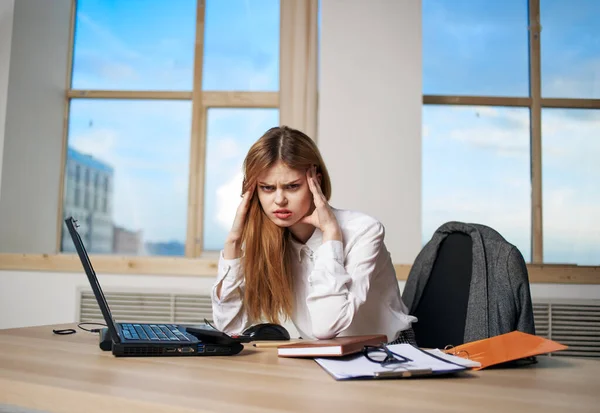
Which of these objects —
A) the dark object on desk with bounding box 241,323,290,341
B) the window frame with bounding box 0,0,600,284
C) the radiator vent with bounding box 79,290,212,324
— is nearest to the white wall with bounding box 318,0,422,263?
the window frame with bounding box 0,0,600,284

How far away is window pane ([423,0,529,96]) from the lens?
10.6 feet

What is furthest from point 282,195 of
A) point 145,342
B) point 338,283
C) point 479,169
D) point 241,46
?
point 241,46

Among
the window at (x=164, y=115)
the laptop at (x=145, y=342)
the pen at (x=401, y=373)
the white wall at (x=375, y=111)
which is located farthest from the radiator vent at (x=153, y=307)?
the pen at (x=401, y=373)

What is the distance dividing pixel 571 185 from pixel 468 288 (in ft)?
6.58

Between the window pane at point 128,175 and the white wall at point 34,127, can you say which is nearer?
the white wall at point 34,127

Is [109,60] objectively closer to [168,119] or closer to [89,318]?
[168,119]

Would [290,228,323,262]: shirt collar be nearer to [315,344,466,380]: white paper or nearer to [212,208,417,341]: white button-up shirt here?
[212,208,417,341]: white button-up shirt

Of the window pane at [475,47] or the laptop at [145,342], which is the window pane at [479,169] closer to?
the window pane at [475,47]

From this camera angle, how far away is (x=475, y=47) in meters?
3.24

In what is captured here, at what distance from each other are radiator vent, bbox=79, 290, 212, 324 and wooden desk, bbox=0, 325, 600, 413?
1.82 m

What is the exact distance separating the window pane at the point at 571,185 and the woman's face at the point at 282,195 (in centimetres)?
211

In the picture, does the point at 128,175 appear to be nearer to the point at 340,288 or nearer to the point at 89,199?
the point at 89,199

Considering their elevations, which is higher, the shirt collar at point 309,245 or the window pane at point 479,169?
the window pane at point 479,169

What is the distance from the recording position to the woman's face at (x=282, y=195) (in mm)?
1610
